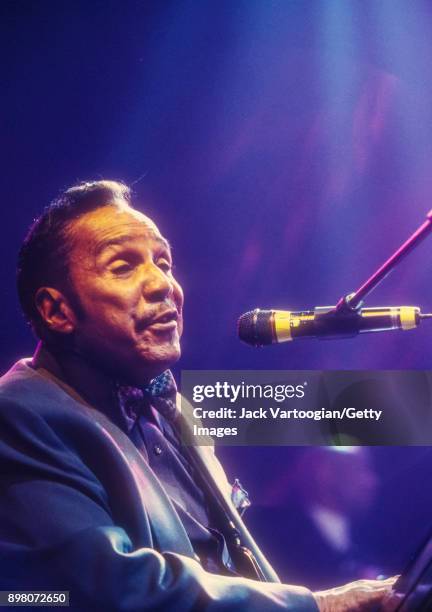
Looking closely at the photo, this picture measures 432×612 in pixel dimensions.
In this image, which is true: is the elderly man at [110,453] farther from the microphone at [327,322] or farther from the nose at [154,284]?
the microphone at [327,322]

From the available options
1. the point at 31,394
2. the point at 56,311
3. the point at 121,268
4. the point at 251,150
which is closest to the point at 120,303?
the point at 121,268

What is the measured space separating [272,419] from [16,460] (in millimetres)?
935

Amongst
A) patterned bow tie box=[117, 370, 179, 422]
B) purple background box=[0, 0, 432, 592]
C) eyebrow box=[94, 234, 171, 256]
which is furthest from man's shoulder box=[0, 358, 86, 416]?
purple background box=[0, 0, 432, 592]

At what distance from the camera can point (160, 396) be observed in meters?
2.07

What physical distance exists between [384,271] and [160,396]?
3.28 ft

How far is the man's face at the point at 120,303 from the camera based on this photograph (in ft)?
6.01

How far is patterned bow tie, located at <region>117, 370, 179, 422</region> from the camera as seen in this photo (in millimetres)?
1953

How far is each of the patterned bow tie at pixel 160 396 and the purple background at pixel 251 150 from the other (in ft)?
0.35

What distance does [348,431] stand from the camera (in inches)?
81.1

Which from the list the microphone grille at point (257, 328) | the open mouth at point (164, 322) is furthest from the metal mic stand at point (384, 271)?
the open mouth at point (164, 322)

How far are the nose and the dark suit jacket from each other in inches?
17.0

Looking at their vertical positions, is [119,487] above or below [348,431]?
below

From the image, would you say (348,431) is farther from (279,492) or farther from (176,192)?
(176,192)

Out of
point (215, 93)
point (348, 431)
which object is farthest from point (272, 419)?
point (215, 93)
